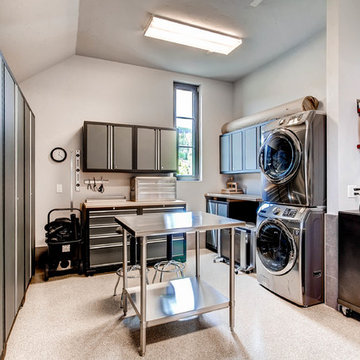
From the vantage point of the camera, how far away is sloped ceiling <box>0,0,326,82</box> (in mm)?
2639

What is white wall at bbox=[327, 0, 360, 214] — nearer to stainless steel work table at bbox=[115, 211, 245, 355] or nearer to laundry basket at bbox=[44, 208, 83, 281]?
stainless steel work table at bbox=[115, 211, 245, 355]

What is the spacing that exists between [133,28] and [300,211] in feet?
9.94

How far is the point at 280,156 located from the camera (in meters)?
2.98

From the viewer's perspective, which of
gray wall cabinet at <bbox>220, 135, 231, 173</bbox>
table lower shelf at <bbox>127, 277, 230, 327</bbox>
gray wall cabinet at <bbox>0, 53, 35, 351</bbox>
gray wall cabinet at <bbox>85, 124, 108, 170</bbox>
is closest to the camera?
gray wall cabinet at <bbox>0, 53, 35, 351</bbox>

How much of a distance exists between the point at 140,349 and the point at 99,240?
1.86 m

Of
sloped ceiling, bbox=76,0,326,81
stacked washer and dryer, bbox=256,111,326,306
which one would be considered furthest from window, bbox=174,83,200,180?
stacked washer and dryer, bbox=256,111,326,306

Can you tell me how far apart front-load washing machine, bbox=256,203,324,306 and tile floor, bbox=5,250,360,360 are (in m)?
0.14

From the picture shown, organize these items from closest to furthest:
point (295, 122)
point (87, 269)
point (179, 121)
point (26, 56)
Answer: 1. point (295, 122)
2. point (26, 56)
3. point (87, 269)
4. point (179, 121)

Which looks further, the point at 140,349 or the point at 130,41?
the point at 130,41

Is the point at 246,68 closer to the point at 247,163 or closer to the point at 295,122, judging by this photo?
the point at 247,163

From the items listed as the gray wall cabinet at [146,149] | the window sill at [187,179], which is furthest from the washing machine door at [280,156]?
the window sill at [187,179]

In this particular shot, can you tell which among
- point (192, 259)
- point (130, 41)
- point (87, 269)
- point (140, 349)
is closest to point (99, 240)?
point (87, 269)

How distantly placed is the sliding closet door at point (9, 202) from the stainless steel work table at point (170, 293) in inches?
33.9

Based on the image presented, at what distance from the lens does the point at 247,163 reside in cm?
431
